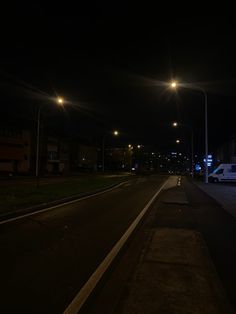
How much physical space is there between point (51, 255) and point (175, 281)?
2681 millimetres

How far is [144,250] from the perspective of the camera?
7051mm

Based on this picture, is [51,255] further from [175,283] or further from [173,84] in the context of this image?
[173,84]

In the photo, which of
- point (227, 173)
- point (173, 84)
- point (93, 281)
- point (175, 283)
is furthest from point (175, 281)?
point (227, 173)

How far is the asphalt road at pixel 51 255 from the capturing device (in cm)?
453

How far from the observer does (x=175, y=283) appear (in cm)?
504

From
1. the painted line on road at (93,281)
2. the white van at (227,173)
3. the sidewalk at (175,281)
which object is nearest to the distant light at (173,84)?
the white van at (227,173)

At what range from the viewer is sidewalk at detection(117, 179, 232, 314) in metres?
4.24

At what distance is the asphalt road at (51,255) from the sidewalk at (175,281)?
0.91m

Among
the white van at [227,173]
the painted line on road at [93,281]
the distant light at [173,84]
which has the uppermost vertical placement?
the distant light at [173,84]

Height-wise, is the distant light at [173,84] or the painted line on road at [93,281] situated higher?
the distant light at [173,84]

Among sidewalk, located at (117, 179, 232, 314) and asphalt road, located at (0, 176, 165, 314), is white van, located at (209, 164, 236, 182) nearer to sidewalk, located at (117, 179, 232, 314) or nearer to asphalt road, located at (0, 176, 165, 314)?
asphalt road, located at (0, 176, 165, 314)

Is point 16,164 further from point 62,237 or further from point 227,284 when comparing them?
point 227,284

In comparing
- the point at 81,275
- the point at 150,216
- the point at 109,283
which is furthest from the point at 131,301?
the point at 150,216

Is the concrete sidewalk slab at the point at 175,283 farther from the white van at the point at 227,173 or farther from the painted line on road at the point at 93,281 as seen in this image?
the white van at the point at 227,173
